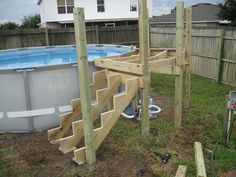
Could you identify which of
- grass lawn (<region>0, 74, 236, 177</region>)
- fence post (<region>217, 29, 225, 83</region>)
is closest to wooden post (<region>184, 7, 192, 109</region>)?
grass lawn (<region>0, 74, 236, 177</region>)

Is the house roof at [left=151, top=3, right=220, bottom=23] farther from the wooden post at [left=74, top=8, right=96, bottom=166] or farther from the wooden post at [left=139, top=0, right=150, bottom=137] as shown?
the wooden post at [left=74, top=8, right=96, bottom=166]

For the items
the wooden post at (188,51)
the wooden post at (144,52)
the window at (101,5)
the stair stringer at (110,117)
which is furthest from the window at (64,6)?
Answer: the stair stringer at (110,117)

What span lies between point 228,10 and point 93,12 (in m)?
10.6

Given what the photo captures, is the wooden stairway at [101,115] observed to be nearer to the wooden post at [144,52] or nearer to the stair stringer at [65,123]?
the stair stringer at [65,123]

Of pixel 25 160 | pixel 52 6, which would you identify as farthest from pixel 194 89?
pixel 52 6

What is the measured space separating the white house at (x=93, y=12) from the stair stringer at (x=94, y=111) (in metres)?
17.5

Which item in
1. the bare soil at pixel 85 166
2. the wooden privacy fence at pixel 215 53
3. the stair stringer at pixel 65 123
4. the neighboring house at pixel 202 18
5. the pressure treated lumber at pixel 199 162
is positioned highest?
A: the neighboring house at pixel 202 18

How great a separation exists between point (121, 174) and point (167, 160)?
0.77 metres

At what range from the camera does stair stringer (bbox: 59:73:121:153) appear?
13.3ft

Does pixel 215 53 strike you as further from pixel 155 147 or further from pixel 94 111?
pixel 94 111

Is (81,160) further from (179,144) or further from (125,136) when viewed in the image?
(179,144)

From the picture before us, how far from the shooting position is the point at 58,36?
11.6m

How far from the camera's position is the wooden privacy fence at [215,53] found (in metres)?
7.78

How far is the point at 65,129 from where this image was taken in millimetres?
4605
